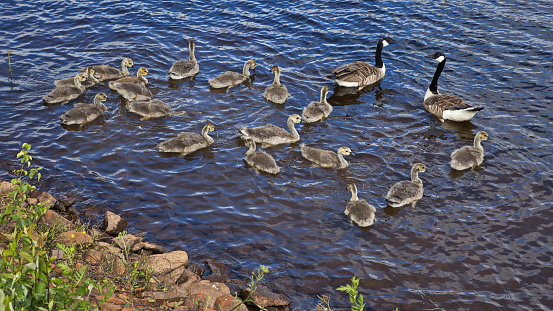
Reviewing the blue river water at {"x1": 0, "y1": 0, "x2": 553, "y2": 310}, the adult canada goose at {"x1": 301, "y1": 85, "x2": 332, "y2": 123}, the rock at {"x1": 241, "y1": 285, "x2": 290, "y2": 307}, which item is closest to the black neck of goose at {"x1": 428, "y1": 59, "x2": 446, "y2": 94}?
the blue river water at {"x1": 0, "y1": 0, "x2": 553, "y2": 310}

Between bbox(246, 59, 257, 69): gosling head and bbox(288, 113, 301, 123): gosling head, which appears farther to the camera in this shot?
bbox(246, 59, 257, 69): gosling head

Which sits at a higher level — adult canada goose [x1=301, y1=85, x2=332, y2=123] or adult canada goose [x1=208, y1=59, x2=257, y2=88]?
adult canada goose [x1=208, y1=59, x2=257, y2=88]

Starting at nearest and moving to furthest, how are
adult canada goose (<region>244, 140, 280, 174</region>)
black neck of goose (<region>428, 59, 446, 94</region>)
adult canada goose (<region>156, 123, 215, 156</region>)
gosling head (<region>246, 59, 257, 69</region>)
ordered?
adult canada goose (<region>244, 140, 280, 174</region>) → adult canada goose (<region>156, 123, 215, 156</region>) → black neck of goose (<region>428, 59, 446, 94</region>) → gosling head (<region>246, 59, 257, 69</region>)

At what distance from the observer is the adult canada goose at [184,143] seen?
10711 millimetres

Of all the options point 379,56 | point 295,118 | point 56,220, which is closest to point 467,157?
point 295,118

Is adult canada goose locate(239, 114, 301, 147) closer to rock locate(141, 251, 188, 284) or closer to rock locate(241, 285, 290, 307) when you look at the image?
rock locate(141, 251, 188, 284)

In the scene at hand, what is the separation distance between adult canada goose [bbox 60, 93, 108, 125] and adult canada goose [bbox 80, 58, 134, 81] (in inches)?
57.2

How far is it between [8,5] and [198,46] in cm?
704

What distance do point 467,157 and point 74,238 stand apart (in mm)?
7368

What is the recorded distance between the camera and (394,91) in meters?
13.7

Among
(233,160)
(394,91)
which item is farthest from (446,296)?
(394,91)

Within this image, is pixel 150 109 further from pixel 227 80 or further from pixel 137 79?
pixel 227 80

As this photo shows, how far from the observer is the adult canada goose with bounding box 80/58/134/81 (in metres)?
13.3

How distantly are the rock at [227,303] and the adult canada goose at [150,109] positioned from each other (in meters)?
6.25
